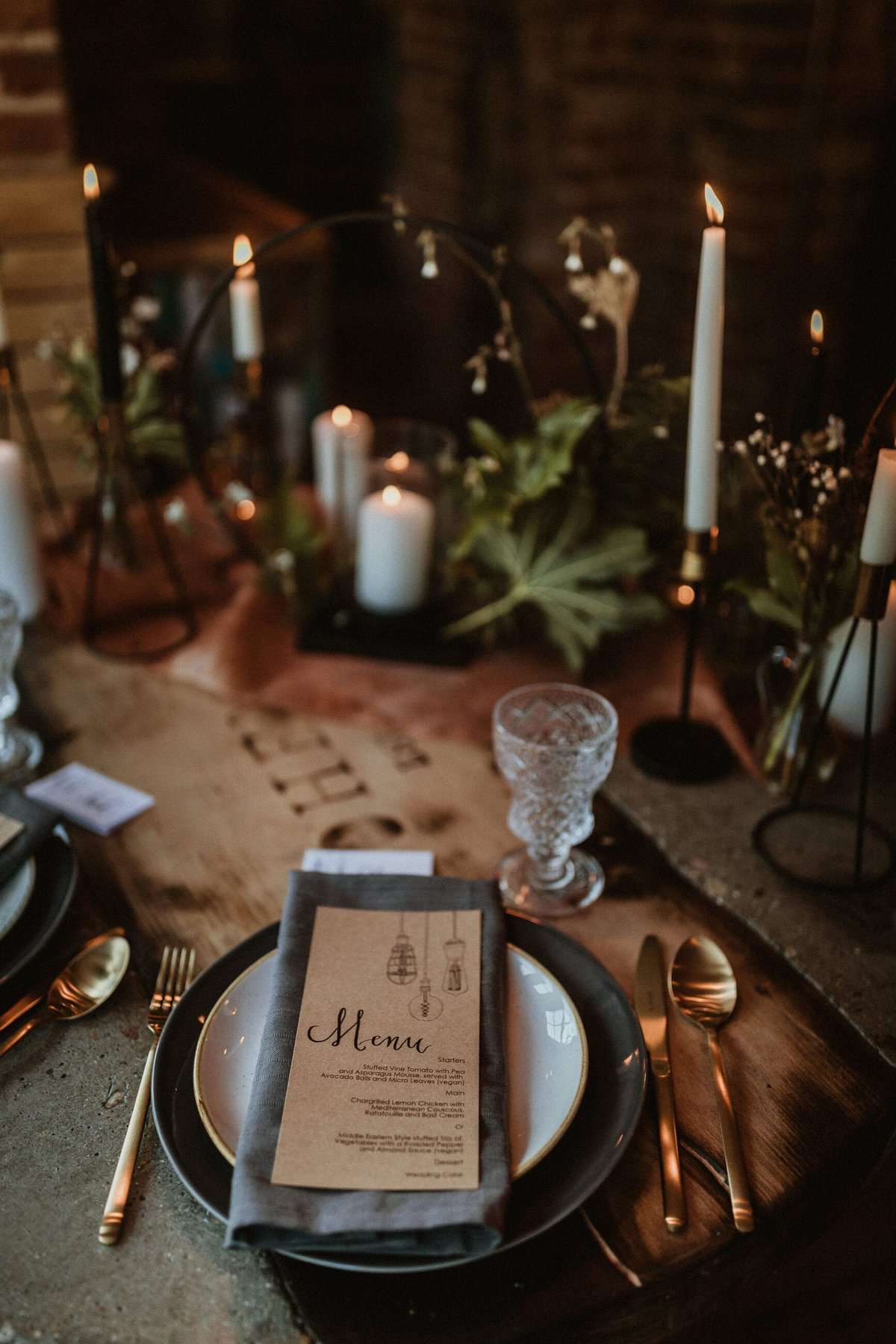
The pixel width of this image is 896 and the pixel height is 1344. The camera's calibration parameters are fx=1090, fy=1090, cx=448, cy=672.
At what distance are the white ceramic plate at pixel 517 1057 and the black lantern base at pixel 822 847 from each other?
0.29 metres

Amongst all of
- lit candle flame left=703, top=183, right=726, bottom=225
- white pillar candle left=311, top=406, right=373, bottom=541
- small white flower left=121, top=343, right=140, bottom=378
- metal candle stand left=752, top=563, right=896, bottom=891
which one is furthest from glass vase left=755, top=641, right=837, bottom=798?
small white flower left=121, top=343, right=140, bottom=378

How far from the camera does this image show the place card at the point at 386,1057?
0.62 m

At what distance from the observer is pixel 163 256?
253 cm

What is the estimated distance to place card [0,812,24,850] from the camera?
847mm

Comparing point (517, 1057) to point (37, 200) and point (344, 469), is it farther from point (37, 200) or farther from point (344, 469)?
point (37, 200)

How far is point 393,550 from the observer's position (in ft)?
4.12

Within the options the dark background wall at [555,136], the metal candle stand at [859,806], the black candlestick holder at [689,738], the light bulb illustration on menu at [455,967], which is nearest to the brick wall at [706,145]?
the dark background wall at [555,136]

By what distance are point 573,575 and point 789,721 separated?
11.5 inches

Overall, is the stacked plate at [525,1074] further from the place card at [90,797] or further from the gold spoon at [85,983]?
the place card at [90,797]

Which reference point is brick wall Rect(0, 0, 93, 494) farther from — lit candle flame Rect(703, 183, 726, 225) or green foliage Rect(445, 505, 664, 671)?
lit candle flame Rect(703, 183, 726, 225)

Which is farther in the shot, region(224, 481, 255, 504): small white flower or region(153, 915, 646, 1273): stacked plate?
region(224, 481, 255, 504): small white flower

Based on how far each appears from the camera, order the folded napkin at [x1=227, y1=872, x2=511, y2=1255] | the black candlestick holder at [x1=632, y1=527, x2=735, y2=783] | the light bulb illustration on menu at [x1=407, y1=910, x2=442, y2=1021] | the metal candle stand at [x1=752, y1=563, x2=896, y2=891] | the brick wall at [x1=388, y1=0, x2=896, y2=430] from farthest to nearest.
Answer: the brick wall at [x1=388, y1=0, x2=896, y2=430] → the black candlestick holder at [x1=632, y1=527, x2=735, y2=783] → the metal candle stand at [x1=752, y1=563, x2=896, y2=891] → the light bulb illustration on menu at [x1=407, y1=910, x2=442, y2=1021] → the folded napkin at [x1=227, y1=872, x2=511, y2=1255]

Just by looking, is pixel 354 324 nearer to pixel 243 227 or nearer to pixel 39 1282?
pixel 243 227

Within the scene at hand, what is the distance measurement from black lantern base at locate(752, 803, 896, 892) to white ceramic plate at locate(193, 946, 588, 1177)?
289mm
